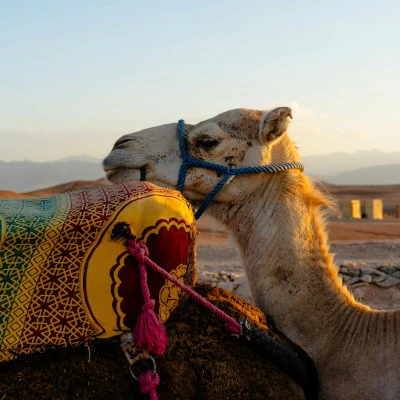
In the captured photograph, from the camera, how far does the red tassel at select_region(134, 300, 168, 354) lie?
9.15ft

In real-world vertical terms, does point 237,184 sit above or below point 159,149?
below

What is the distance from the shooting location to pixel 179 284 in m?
3.01

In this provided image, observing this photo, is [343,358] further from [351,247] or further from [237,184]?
[351,247]

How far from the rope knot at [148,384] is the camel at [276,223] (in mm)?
1131

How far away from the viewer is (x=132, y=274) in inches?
112

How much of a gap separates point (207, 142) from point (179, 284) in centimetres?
131

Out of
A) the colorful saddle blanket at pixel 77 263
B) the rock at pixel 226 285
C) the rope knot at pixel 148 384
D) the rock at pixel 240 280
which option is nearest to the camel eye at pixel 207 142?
the colorful saddle blanket at pixel 77 263

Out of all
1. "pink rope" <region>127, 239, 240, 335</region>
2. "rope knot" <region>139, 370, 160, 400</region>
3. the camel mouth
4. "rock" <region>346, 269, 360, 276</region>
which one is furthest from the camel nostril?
"rock" <region>346, 269, 360, 276</region>

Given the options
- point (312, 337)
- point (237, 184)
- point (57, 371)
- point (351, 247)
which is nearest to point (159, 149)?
A: point (237, 184)

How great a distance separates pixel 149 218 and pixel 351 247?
12.9 m

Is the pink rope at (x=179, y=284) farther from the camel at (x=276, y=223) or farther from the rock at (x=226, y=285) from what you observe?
the rock at (x=226, y=285)

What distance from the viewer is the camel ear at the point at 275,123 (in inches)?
156

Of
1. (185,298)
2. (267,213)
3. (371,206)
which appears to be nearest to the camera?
A: (185,298)

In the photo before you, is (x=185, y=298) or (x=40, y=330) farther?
(x=185, y=298)
